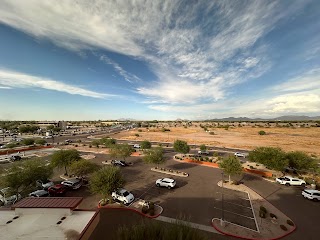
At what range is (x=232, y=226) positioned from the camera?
69.7ft

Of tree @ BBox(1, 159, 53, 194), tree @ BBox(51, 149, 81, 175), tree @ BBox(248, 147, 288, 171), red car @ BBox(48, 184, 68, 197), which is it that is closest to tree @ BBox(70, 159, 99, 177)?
red car @ BBox(48, 184, 68, 197)

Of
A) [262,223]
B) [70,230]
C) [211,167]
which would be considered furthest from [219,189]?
[70,230]

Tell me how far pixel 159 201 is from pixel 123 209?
18.4 ft

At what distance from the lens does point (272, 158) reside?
121 feet

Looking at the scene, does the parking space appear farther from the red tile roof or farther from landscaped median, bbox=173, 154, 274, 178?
the red tile roof

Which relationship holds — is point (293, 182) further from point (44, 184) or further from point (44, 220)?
point (44, 184)

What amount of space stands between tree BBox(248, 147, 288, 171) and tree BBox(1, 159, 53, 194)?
42.2 meters

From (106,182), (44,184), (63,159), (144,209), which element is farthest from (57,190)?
(144,209)

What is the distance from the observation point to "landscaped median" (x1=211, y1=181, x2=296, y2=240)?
19737 millimetres

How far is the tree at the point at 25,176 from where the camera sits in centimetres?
2631

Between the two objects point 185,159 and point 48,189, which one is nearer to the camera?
point 48,189

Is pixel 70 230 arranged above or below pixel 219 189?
above

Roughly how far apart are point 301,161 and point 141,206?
1308 inches

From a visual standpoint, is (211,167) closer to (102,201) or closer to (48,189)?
(102,201)
